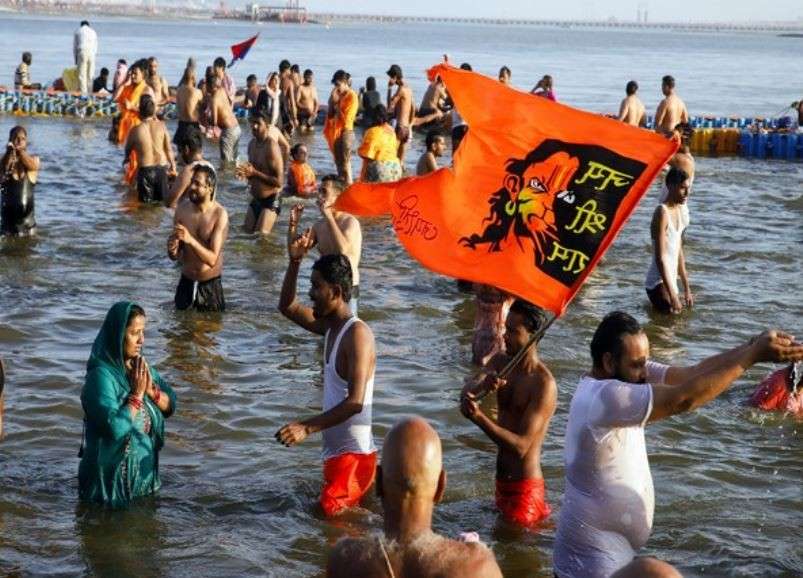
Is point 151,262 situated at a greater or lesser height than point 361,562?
lesser

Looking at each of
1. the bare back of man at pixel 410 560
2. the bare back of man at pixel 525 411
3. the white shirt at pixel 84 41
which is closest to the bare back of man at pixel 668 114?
the white shirt at pixel 84 41

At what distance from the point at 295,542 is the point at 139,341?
1359 millimetres

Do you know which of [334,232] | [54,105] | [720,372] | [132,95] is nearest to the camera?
[720,372]

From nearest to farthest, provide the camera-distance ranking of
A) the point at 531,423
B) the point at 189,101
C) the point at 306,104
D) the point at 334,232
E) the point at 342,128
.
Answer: the point at 531,423, the point at 334,232, the point at 342,128, the point at 189,101, the point at 306,104

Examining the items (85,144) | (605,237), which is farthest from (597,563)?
(85,144)

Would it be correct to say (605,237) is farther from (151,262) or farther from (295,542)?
(151,262)

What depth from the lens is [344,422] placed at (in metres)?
6.60

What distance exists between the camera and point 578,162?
587 cm

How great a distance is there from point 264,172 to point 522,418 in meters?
8.61

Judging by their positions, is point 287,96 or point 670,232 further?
point 287,96

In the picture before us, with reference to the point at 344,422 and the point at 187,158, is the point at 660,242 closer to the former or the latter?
the point at 187,158

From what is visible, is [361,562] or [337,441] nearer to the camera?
[361,562]

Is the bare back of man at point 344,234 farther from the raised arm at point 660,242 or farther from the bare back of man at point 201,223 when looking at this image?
the raised arm at point 660,242

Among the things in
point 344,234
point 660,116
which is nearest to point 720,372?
point 344,234
